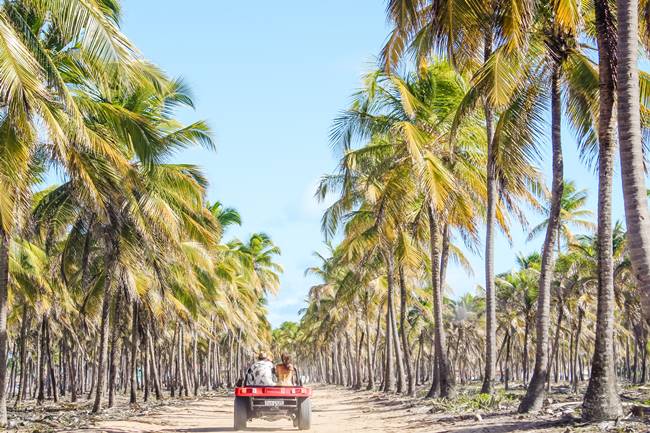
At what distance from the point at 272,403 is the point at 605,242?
748 centimetres

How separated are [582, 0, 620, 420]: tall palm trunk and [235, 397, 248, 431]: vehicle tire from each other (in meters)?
7.08

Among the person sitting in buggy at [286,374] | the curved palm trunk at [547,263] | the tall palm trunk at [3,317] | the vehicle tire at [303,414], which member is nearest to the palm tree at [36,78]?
the tall palm trunk at [3,317]

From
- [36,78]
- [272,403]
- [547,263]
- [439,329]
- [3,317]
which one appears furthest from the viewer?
[439,329]

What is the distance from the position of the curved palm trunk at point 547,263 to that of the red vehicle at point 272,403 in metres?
4.44

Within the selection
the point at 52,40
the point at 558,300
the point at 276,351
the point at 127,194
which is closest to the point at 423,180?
the point at 127,194

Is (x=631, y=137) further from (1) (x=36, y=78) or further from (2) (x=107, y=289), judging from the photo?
(2) (x=107, y=289)

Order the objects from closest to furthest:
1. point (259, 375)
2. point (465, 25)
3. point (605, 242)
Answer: point (605, 242) < point (465, 25) < point (259, 375)

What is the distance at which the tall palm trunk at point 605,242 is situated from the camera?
10.8 meters

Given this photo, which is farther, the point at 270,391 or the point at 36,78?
the point at 270,391

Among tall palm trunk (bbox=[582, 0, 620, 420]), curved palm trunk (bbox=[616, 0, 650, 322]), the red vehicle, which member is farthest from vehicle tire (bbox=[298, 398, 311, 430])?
curved palm trunk (bbox=[616, 0, 650, 322])

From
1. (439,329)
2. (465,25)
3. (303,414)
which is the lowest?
(303,414)

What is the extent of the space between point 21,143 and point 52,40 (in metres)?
3.27

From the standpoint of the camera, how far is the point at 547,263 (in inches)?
557

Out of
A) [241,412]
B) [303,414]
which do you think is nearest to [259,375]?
[241,412]
